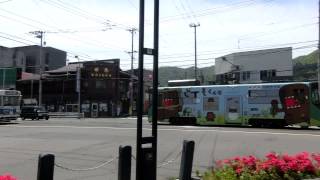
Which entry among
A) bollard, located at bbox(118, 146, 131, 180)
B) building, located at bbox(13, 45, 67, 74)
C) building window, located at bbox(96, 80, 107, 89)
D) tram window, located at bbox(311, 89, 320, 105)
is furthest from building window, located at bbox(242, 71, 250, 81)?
bollard, located at bbox(118, 146, 131, 180)

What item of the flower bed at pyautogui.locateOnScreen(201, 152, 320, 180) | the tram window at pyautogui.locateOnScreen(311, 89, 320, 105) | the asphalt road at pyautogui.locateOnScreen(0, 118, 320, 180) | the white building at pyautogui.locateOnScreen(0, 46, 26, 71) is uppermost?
the white building at pyautogui.locateOnScreen(0, 46, 26, 71)

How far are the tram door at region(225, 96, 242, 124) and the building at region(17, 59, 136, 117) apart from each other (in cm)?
4995

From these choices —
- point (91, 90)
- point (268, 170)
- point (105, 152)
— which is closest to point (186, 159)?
point (268, 170)

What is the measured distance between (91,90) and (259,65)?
29.8 metres

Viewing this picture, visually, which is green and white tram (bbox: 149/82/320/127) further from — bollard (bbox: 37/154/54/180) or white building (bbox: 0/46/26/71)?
white building (bbox: 0/46/26/71)

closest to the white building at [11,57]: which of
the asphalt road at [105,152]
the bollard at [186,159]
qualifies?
the asphalt road at [105,152]

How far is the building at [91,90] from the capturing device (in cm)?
8575

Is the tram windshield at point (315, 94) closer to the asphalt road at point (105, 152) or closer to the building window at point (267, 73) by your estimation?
the asphalt road at point (105, 152)

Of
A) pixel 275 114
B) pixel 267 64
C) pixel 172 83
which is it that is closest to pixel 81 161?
pixel 275 114

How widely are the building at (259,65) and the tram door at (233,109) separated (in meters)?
33.7

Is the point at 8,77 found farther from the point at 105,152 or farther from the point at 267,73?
the point at 105,152

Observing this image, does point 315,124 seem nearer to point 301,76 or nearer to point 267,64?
point 267,64

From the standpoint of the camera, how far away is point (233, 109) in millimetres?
36625

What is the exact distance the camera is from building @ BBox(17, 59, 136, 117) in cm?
8575
